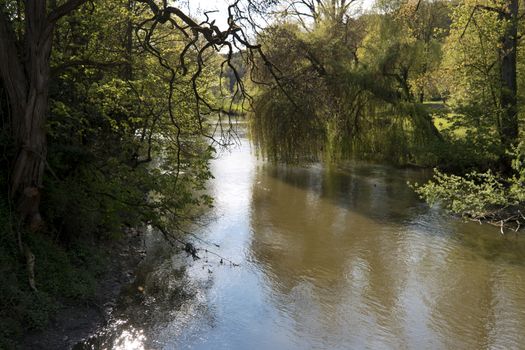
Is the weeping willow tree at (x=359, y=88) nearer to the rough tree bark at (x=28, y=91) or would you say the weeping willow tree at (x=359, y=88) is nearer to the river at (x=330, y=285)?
the river at (x=330, y=285)

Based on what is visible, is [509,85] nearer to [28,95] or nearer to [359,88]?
[359,88]

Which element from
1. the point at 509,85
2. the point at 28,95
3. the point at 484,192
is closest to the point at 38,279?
the point at 28,95

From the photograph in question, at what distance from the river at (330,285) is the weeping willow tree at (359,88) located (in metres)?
2.82

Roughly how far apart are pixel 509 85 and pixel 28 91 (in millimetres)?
13367

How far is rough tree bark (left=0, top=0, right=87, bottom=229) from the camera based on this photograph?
630cm

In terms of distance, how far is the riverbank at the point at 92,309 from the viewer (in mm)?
5957

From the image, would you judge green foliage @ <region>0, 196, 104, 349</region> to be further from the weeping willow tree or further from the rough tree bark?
the weeping willow tree

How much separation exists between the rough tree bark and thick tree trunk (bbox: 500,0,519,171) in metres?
12.6

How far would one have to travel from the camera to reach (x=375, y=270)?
9.33 meters

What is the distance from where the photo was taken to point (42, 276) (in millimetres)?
6570

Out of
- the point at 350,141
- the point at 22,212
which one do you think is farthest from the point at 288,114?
the point at 22,212

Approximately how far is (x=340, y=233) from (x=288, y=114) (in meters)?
4.87

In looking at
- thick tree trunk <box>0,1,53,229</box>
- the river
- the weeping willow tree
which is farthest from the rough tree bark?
the weeping willow tree

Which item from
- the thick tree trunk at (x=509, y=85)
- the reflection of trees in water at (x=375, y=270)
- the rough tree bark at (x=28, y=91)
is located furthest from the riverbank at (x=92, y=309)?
the thick tree trunk at (x=509, y=85)
